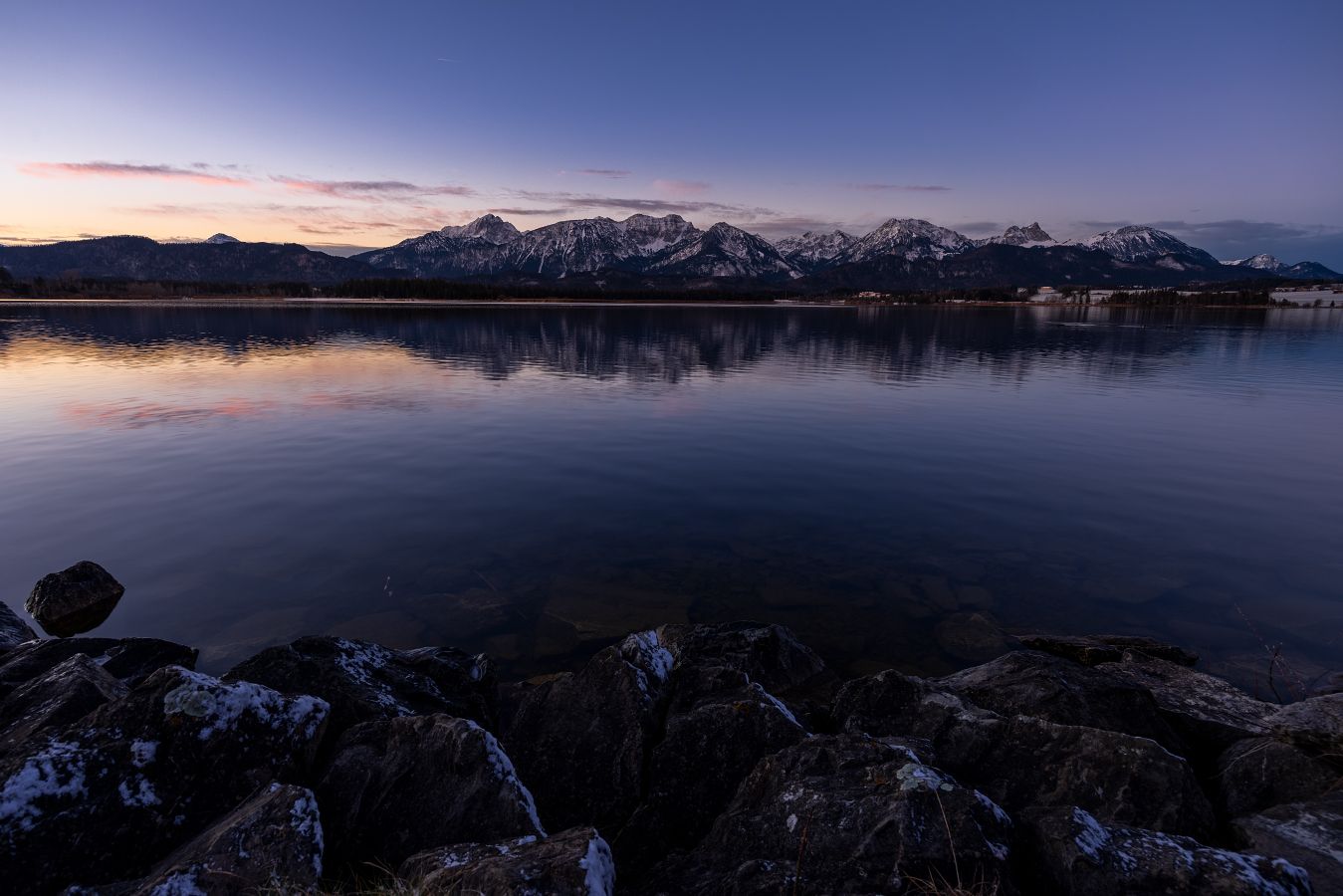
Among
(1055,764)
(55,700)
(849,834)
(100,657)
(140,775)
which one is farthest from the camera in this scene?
(100,657)

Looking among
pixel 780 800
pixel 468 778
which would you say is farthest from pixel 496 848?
pixel 780 800

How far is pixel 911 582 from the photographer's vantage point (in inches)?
656

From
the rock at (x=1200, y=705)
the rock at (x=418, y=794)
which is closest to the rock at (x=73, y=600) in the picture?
the rock at (x=418, y=794)

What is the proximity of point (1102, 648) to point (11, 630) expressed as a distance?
2183cm

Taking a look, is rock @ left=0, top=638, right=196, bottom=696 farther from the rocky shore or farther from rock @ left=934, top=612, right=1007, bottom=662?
rock @ left=934, top=612, right=1007, bottom=662

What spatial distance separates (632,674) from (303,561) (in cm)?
1279

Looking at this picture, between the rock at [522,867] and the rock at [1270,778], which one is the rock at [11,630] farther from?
the rock at [1270,778]

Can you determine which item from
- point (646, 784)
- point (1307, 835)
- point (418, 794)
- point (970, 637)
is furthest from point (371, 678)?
point (970, 637)

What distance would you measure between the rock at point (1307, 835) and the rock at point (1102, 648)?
5.44m

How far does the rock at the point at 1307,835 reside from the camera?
6109 mm

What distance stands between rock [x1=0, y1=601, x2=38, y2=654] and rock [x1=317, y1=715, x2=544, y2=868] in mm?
9341

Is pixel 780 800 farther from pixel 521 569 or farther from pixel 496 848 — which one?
pixel 521 569

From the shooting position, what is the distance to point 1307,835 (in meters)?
6.55

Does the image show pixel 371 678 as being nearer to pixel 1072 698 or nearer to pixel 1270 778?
pixel 1072 698
